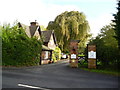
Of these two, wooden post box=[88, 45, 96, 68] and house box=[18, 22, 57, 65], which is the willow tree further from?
wooden post box=[88, 45, 96, 68]

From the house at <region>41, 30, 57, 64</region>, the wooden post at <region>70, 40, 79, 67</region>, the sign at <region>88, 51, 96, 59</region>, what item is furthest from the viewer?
the house at <region>41, 30, 57, 64</region>

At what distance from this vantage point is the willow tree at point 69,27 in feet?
109

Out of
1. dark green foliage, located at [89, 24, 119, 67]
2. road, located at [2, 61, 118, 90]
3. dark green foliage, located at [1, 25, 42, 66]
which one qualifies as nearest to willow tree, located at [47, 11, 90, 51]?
dark green foliage, located at [1, 25, 42, 66]

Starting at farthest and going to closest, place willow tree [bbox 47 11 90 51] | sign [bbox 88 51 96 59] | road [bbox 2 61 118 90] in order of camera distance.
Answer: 1. willow tree [bbox 47 11 90 51]
2. sign [bbox 88 51 96 59]
3. road [bbox 2 61 118 90]

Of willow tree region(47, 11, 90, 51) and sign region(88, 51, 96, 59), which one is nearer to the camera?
sign region(88, 51, 96, 59)

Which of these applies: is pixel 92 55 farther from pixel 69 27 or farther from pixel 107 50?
pixel 69 27

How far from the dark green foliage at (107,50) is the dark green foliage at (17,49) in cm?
848

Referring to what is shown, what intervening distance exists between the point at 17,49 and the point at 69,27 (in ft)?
62.5

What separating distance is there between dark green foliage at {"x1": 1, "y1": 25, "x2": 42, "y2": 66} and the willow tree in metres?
15.6

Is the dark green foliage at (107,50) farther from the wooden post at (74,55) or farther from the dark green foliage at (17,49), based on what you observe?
the dark green foliage at (17,49)

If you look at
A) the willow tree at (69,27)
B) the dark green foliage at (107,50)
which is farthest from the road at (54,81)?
the willow tree at (69,27)

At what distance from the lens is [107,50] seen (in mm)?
15172

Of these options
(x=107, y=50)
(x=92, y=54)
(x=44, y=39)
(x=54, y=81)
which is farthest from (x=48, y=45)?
(x=54, y=81)

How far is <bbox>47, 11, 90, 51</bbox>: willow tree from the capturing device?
109 ft
